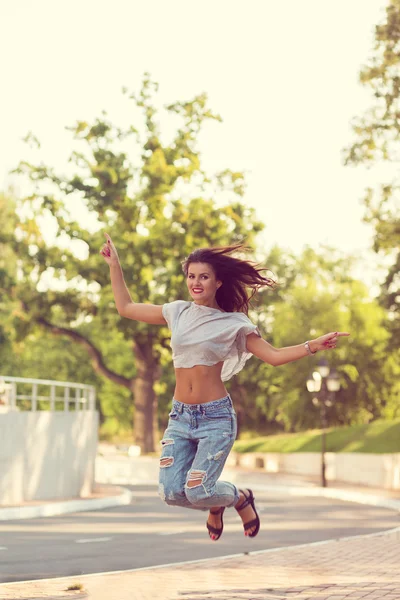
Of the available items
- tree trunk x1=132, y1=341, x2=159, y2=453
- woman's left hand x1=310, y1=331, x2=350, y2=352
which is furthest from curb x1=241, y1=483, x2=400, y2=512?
woman's left hand x1=310, y1=331, x2=350, y2=352

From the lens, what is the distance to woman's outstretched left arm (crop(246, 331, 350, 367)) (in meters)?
7.39

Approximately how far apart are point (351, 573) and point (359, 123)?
28307 mm

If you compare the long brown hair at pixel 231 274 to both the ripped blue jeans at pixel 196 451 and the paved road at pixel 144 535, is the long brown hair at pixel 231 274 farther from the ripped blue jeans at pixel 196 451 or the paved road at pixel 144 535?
the paved road at pixel 144 535

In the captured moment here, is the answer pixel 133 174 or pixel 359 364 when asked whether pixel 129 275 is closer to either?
pixel 133 174

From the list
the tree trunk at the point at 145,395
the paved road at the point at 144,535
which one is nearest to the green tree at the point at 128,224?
the tree trunk at the point at 145,395

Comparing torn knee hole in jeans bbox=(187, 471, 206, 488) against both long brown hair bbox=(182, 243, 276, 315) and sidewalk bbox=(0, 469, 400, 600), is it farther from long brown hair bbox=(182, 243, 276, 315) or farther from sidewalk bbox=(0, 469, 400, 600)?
sidewalk bbox=(0, 469, 400, 600)

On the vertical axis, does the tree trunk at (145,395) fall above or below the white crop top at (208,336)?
above

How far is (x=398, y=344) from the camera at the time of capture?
1955 inches

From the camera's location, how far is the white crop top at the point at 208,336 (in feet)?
25.7

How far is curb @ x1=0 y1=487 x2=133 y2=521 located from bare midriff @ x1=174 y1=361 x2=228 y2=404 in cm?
1600

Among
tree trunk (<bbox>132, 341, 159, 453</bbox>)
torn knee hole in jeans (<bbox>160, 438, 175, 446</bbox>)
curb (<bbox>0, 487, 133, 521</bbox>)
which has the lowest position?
curb (<bbox>0, 487, 133, 521</bbox>)

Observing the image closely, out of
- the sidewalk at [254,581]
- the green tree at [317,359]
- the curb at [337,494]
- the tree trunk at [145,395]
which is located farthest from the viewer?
the green tree at [317,359]

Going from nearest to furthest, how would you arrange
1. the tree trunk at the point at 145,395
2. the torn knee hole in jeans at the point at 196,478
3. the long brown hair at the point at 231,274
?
the torn knee hole in jeans at the point at 196,478 → the long brown hair at the point at 231,274 → the tree trunk at the point at 145,395

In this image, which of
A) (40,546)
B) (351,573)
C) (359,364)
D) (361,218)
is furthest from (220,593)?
(359,364)
